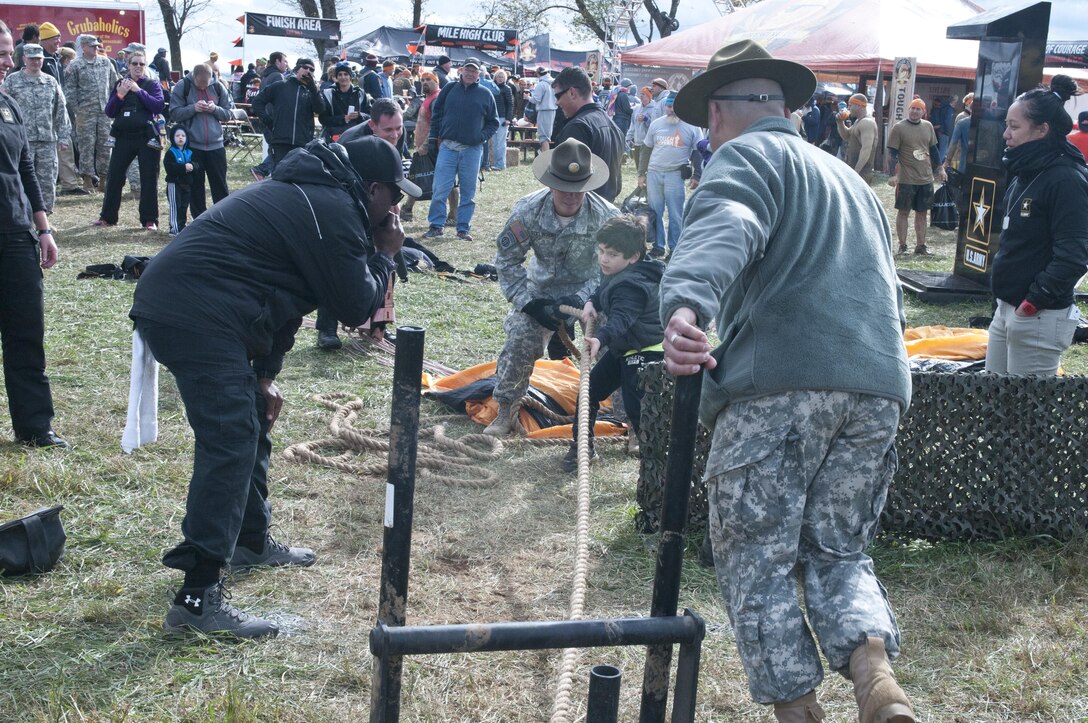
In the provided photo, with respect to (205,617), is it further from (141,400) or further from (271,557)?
(141,400)

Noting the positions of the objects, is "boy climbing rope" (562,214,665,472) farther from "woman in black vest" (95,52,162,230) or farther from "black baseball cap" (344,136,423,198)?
"woman in black vest" (95,52,162,230)

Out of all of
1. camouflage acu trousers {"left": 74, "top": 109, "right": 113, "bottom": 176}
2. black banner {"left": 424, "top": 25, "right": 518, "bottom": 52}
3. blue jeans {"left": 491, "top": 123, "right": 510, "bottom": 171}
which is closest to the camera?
camouflage acu trousers {"left": 74, "top": 109, "right": 113, "bottom": 176}

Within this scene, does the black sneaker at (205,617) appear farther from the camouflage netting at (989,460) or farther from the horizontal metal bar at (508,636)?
the camouflage netting at (989,460)

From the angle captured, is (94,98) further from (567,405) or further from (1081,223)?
(1081,223)

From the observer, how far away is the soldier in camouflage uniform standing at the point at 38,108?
11547mm

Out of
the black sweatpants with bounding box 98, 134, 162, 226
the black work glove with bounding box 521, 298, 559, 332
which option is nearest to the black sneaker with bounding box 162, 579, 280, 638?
the black work glove with bounding box 521, 298, 559, 332

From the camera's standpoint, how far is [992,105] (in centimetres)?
1054

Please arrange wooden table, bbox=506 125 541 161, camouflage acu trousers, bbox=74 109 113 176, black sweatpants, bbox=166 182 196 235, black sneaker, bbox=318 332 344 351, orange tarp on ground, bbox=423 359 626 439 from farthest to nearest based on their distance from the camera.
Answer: wooden table, bbox=506 125 541 161 → camouflage acu trousers, bbox=74 109 113 176 → black sweatpants, bbox=166 182 196 235 → black sneaker, bbox=318 332 344 351 → orange tarp on ground, bbox=423 359 626 439

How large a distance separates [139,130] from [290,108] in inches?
71.3

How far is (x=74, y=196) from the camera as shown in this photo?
48.9ft

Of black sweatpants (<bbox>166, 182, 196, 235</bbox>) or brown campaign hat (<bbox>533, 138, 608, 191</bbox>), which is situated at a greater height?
brown campaign hat (<bbox>533, 138, 608, 191</bbox>)

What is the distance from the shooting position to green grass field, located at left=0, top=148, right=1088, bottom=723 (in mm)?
3402

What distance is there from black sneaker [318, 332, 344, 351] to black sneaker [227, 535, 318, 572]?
144 inches

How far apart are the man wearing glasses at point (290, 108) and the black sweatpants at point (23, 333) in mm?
6773
